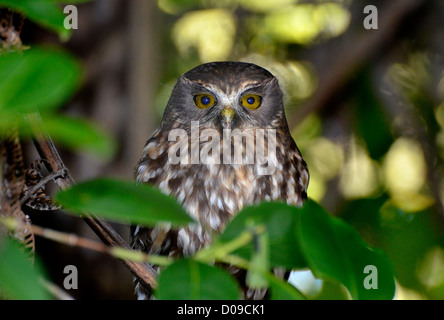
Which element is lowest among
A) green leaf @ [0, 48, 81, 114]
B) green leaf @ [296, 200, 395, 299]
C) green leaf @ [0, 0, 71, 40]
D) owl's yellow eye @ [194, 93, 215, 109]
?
green leaf @ [296, 200, 395, 299]

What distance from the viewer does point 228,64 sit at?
6.11ft

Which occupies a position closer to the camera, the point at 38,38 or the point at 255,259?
the point at 255,259

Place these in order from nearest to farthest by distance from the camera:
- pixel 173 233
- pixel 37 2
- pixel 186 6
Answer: pixel 37 2, pixel 173 233, pixel 186 6

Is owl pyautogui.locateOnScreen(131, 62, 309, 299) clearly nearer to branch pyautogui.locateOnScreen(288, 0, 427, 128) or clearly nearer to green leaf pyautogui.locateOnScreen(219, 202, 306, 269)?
branch pyautogui.locateOnScreen(288, 0, 427, 128)

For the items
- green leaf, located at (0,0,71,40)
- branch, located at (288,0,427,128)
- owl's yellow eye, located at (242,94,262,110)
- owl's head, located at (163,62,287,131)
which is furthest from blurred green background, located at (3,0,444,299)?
green leaf, located at (0,0,71,40)

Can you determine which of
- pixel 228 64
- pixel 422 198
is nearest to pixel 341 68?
pixel 422 198

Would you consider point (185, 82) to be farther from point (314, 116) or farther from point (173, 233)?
point (314, 116)

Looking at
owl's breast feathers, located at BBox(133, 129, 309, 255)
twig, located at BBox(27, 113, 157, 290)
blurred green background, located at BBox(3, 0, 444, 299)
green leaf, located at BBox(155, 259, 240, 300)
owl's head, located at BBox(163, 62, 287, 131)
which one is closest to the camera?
green leaf, located at BBox(155, 259, 240, 300)

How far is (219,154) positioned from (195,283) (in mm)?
1109

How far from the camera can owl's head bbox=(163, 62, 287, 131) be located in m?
1.81

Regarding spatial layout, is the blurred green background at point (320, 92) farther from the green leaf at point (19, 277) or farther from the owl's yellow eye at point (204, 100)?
the green leaf at point (19, 277)

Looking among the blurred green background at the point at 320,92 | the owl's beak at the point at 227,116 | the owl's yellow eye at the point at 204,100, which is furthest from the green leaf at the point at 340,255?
the blurred green background at the point at 320,92

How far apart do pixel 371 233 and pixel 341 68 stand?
698mm

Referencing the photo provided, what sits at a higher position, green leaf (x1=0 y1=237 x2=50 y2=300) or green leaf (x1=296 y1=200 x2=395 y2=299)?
green leaf (x1=296 y1=200 x2=395 y2=299)
